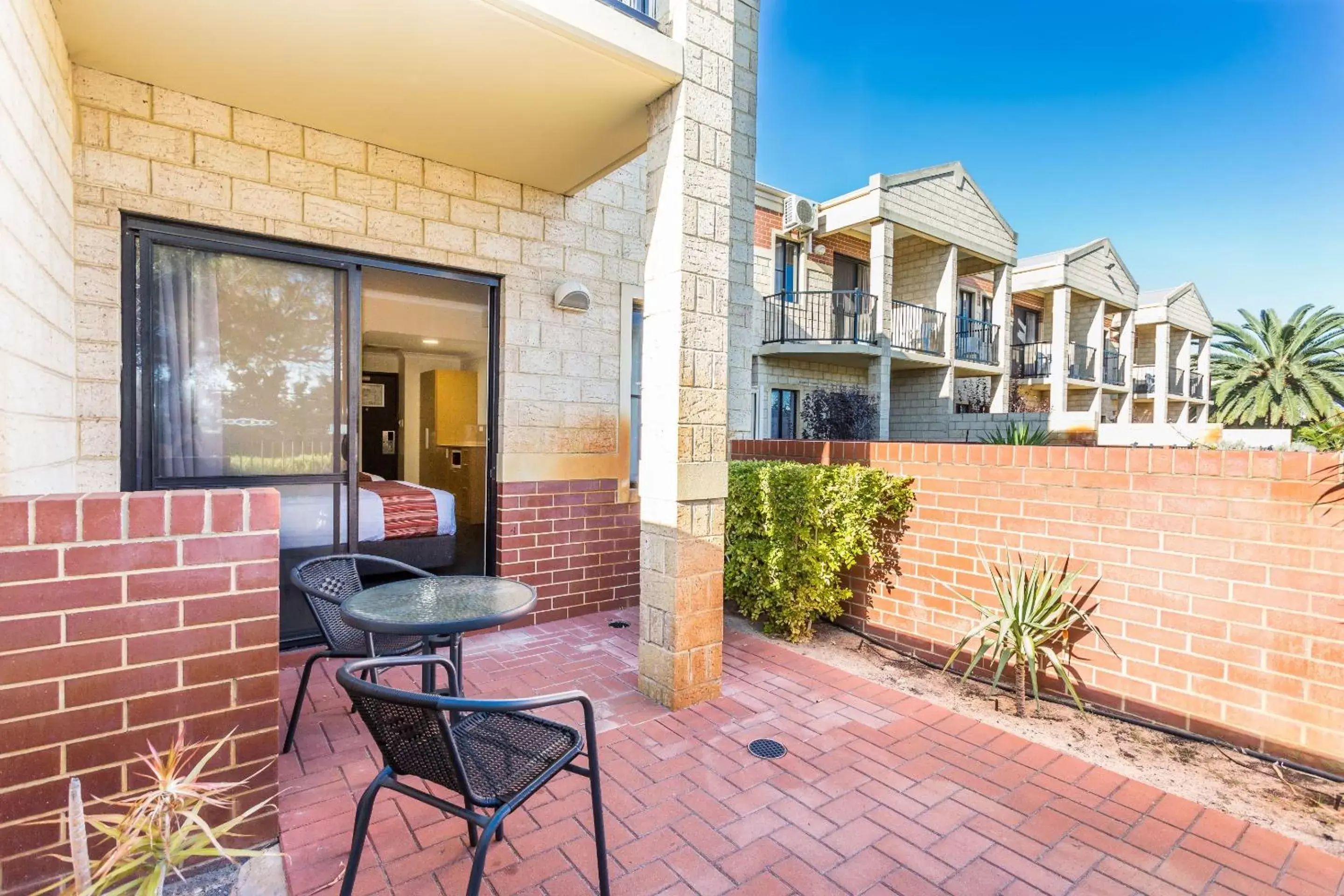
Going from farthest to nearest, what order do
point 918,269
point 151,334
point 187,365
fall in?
1. point 918,269
2. point 187,365
3. point 151,334

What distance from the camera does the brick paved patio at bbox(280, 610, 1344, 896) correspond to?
1950mm

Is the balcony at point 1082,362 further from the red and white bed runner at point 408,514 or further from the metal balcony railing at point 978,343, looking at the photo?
the red and white bed runner at point 408,514

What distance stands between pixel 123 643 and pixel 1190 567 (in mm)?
4372

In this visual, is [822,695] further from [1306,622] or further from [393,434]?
[393,434]

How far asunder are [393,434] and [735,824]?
9143 mm

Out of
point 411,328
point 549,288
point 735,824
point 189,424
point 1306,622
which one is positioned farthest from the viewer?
point 411,328

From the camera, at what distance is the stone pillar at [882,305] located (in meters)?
12.0

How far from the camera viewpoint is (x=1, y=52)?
1.81 meters

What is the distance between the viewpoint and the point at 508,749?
5.86ft

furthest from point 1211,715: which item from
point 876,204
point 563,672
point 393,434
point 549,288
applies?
point 876,204

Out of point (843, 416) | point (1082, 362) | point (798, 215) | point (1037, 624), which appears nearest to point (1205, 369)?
point (1082, 362)

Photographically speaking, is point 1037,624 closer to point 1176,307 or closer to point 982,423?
point 982,423

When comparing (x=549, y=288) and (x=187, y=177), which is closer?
(x=187, y=177)

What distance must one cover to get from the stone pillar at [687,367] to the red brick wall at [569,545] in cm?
148
